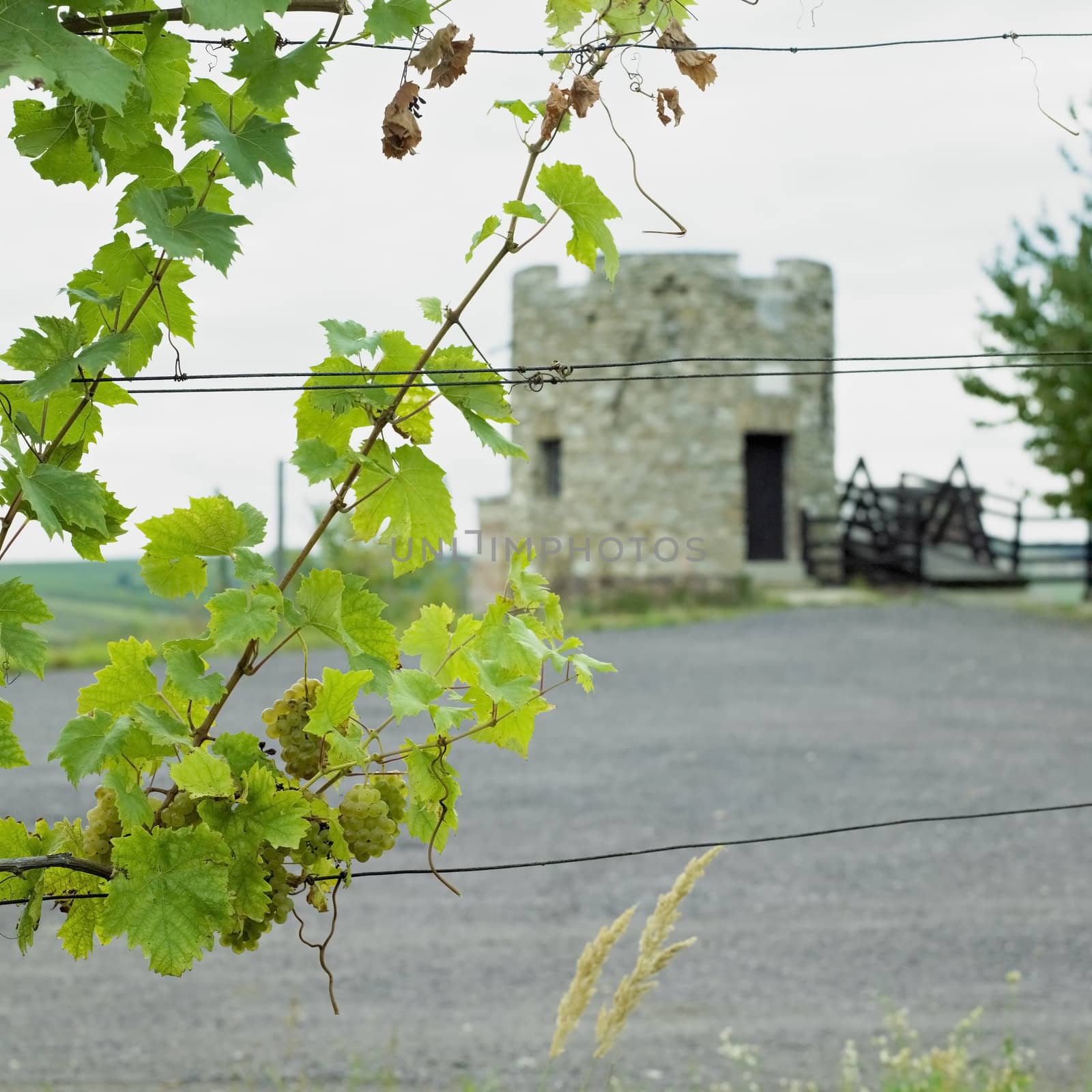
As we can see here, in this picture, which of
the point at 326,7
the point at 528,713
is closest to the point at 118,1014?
the point at 528,713

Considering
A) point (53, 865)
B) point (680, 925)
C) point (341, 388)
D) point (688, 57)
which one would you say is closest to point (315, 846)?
point (53, 865)

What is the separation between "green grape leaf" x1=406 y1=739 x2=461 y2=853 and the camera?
140 centimetres

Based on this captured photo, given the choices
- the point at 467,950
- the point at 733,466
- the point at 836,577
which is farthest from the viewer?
the point at 836,577

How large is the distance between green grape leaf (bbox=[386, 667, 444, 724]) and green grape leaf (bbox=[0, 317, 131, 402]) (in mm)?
435

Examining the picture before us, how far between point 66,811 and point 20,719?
10.4 feet

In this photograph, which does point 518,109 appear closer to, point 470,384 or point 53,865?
point 470,384

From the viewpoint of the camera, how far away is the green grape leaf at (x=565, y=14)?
153 cm

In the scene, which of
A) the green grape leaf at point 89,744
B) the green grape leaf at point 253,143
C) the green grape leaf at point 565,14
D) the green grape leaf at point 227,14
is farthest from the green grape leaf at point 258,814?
the green grape leaf at point 565,14

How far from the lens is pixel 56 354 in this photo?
1.34m

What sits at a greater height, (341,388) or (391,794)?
(341,388)

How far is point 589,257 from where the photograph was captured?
58.3 inches

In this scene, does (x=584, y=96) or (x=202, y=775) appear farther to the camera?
(x=584, y=96)

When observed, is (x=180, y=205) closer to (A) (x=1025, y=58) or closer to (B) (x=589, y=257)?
(B) (x=589, y=257)

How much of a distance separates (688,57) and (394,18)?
0.38 meters
